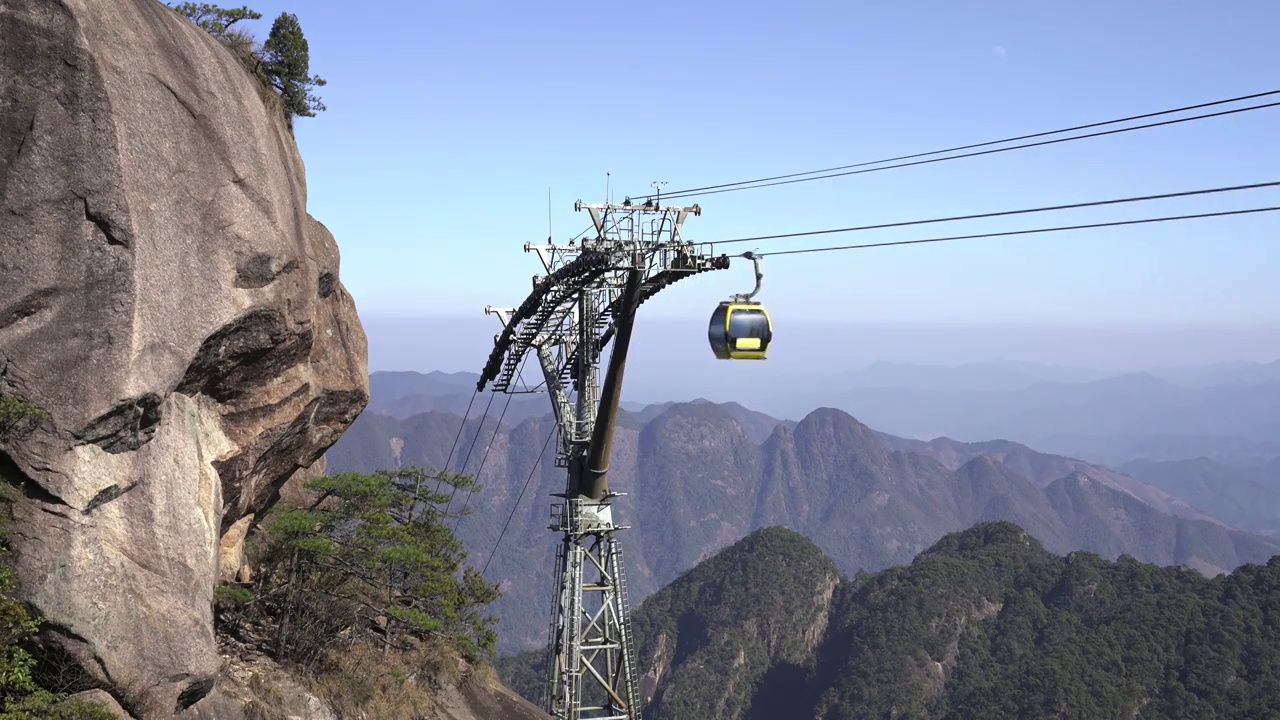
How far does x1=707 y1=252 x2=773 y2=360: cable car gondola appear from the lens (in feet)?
56.2

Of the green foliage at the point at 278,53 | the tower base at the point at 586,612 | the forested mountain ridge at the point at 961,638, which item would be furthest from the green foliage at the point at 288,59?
the forested mountain ridge at the point at 961,638

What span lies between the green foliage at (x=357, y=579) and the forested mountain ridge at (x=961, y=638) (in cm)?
9207

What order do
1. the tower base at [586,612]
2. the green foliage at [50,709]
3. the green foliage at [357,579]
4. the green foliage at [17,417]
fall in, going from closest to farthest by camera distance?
the green foliage at [50,709]
the green foliage at [17,417]
the green foliage at [357,579]
the tower base at [586,612]

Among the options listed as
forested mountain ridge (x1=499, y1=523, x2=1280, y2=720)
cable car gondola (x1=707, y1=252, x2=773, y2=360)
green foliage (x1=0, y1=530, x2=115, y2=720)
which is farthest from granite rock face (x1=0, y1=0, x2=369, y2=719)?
forested mountain ridge (x1=499, y1=523, x2=1280, y2=720)

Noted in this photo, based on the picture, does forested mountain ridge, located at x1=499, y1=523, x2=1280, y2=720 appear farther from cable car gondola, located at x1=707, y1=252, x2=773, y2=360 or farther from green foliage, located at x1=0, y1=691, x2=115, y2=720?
green foliage, located at x1=0, y1=691, x2=115, y2=720

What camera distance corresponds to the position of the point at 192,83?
55.7 ft

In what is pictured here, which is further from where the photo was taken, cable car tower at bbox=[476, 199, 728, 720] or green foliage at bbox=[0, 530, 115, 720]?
cable car tower at bbox=[476, 199, 728, 720]

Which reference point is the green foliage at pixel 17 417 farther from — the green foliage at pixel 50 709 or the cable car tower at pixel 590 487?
the cable car tower at pixel 590 487

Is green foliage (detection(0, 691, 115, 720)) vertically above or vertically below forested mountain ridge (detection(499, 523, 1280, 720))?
above

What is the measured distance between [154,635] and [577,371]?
13.0 metres

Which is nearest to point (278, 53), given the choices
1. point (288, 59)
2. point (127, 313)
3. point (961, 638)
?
point (288, 59)

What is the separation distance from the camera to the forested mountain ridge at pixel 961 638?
4198 inches

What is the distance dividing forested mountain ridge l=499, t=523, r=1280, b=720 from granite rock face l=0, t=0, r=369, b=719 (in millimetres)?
102691

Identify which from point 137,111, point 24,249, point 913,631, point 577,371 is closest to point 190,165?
point 137,111
